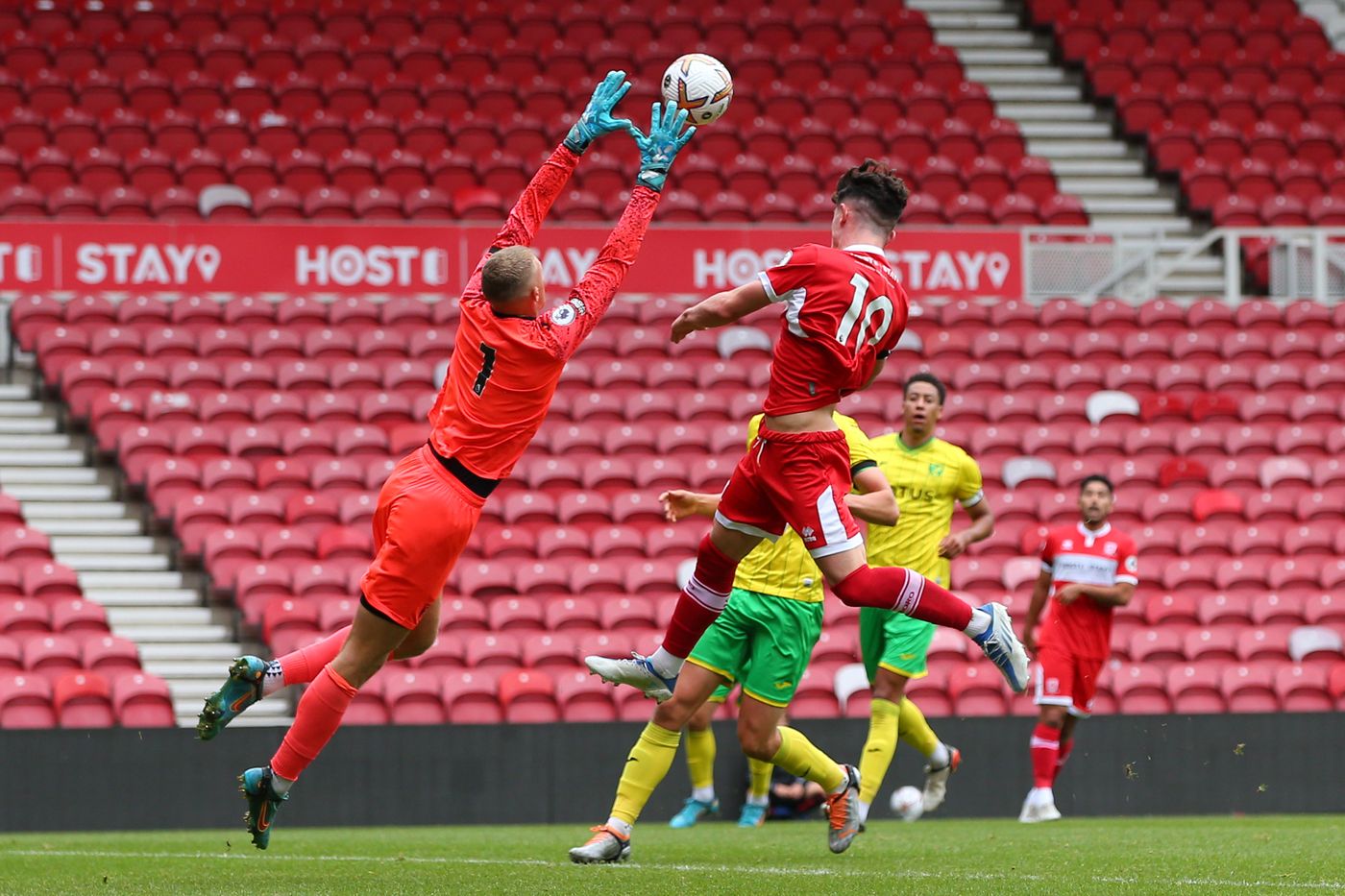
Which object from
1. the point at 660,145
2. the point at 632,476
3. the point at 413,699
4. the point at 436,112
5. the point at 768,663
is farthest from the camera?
the point at 436,112

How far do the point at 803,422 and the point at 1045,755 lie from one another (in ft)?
17.4

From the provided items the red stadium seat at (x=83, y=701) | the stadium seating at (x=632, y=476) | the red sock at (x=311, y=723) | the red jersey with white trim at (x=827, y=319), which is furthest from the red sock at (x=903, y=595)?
the red stadium seat at (x=83, y=701)

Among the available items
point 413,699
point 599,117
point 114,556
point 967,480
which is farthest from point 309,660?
point 114,556

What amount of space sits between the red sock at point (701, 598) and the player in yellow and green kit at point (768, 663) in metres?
0.39

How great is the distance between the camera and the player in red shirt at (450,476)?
657cm

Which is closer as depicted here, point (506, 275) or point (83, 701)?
point (506, 275)

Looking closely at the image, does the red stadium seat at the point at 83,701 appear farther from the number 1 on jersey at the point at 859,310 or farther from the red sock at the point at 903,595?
the number 1 on jersey at the point at 859,310

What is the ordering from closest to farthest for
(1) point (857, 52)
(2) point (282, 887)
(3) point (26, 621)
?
(2) point (282, 887) < (3) point (26, 621) < (1) point (857, 52)

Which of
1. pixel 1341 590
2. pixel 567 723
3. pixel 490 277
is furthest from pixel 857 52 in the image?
pixel 490 277

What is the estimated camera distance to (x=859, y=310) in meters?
6.82

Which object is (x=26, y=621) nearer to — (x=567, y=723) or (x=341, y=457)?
(x=341, y=457)

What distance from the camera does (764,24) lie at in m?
23.0

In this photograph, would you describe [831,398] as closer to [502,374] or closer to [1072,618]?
[502,374]

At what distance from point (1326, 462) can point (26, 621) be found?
1079 cm
